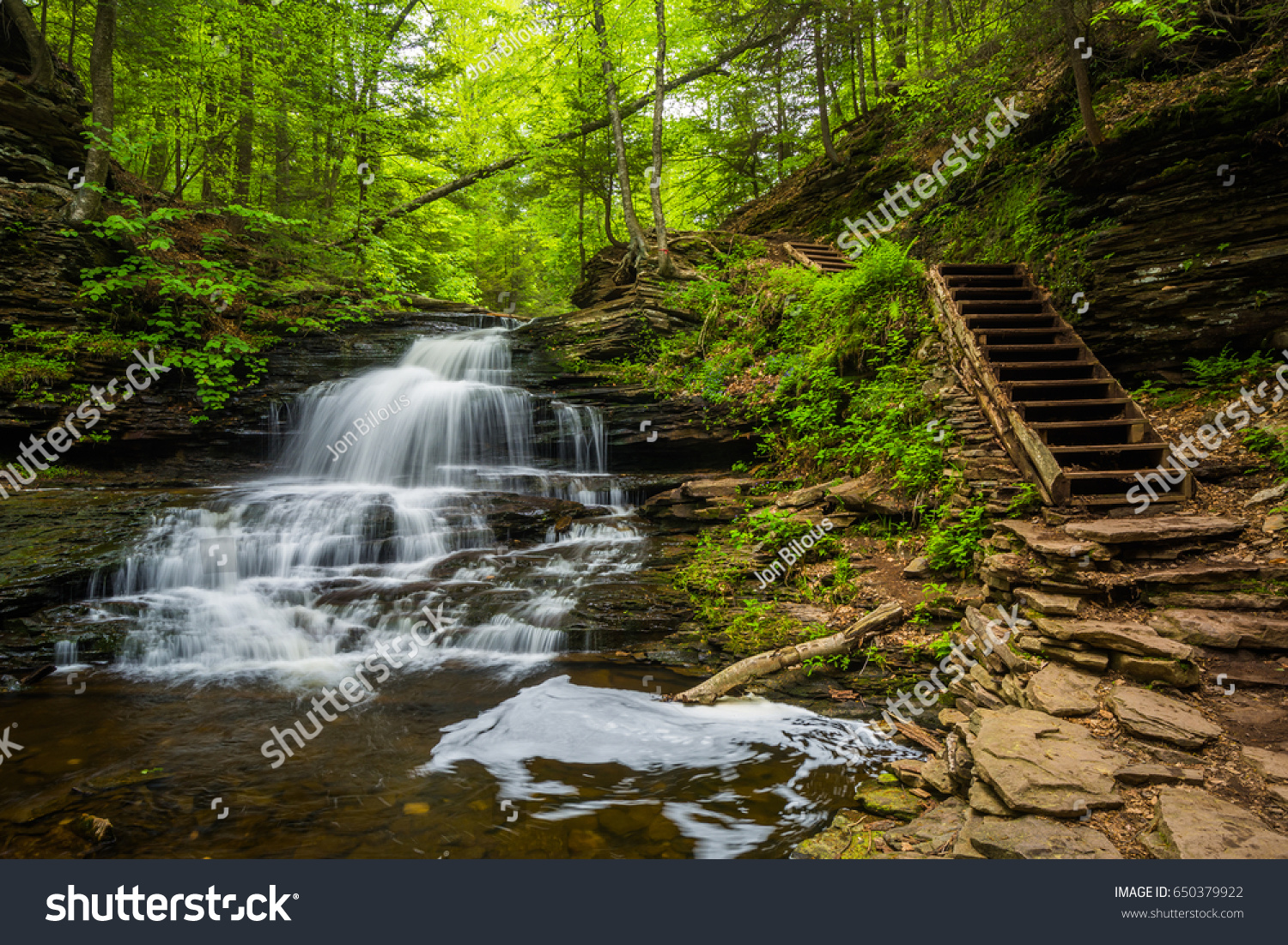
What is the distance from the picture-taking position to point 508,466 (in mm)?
11461

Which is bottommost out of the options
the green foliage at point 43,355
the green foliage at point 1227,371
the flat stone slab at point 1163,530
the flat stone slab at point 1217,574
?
the flat stone slab at point 1217,574

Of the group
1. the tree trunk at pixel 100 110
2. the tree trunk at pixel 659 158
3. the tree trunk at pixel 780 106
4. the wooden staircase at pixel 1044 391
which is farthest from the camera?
the tree trunk at pixel 780 106

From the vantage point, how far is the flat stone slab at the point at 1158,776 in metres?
2.88

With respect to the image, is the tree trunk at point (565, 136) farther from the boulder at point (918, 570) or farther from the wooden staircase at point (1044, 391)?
the boulder at point (918, 570)

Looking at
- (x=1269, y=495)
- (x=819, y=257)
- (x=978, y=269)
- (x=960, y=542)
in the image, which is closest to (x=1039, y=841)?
(x=960, y=542)

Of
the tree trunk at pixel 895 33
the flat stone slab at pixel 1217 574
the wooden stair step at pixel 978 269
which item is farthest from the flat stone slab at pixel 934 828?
the tree trunk at pixel 895 33

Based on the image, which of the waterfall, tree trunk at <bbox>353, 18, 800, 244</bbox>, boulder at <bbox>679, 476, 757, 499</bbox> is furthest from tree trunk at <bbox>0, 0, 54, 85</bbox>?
boulder at <bbox>679, 476, 757, 499</bbox>

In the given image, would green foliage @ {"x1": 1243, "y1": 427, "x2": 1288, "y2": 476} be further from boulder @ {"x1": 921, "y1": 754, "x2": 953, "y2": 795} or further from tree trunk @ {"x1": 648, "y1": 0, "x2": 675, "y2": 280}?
tree trunk @ {"x1": 648, "y1": 0, "x2": 675, "y2": 280}

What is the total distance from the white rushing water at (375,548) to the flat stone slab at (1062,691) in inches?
167

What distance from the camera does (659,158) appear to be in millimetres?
13750

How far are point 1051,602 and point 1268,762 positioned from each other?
156cm

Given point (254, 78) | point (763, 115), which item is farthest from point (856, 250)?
point (254, 78)

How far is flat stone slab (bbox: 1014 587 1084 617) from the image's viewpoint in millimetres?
4262

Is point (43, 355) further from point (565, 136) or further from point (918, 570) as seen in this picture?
point (918, 570)
